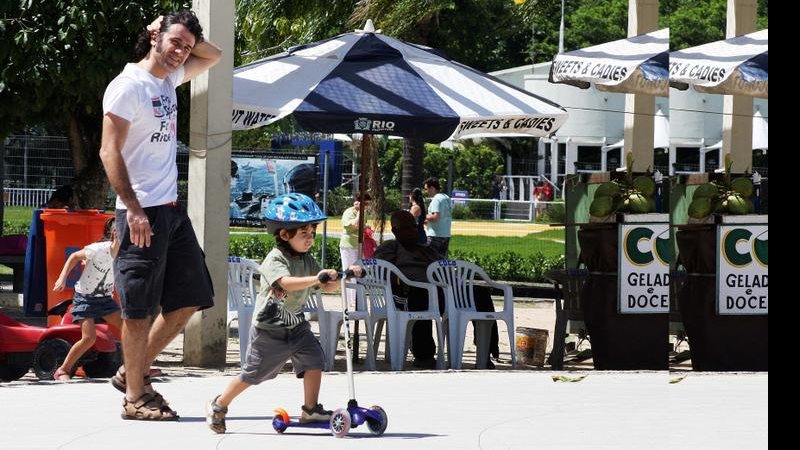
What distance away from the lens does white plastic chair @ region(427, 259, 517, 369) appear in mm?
11227

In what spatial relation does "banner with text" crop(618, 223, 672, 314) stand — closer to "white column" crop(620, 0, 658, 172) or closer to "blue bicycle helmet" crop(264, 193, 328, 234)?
"blue bicycle helmet" crop(264, 193, 328, 234)

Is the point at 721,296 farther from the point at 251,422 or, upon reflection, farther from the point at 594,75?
the point at 251,422

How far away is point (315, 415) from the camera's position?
7234 millimetres

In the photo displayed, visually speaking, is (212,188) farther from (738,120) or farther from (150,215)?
(738,120)

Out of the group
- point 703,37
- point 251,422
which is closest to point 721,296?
point 251,422

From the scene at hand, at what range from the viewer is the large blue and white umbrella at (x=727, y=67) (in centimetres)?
1241

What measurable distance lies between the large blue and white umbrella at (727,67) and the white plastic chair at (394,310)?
11.1 feet

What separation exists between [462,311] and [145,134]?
4.46m

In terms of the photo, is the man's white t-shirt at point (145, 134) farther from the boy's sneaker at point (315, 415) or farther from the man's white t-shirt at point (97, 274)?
the man's white t-shirt at point (97, 274)

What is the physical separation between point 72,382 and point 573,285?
4.13m

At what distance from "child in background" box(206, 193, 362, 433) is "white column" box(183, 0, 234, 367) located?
347cm

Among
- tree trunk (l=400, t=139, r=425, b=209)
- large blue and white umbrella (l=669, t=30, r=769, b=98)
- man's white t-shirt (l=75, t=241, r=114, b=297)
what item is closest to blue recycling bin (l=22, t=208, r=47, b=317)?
man's white t-shirt (l=75, t=241, r=114, b=297)

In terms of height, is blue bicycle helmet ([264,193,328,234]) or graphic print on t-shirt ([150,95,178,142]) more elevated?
graphic print on t-shirt ([150,95,178,142])

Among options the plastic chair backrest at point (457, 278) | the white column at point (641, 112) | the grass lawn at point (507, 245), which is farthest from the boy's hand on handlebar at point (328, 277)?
the grass lawn at point (507, 245)
